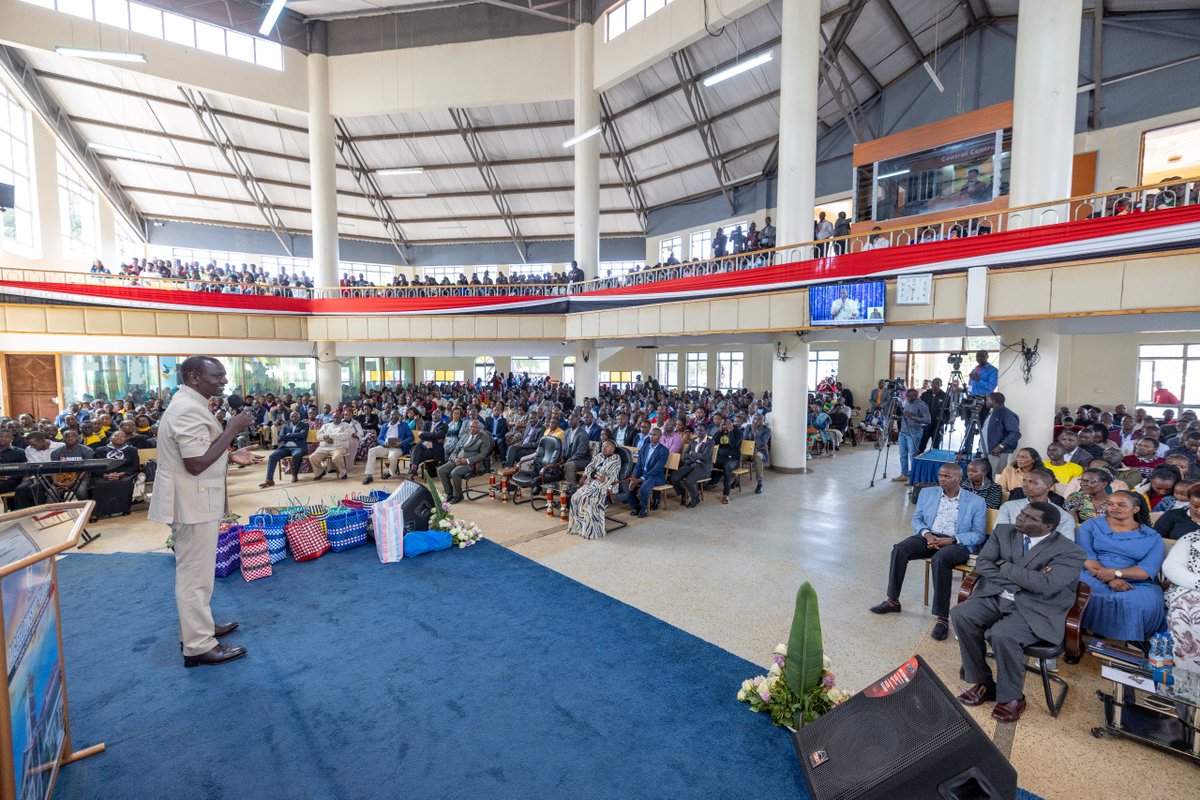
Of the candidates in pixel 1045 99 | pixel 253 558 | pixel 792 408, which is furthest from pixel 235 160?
pixel 1045 99

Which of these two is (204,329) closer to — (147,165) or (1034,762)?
(147,165)

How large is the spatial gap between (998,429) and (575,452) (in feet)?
18.7

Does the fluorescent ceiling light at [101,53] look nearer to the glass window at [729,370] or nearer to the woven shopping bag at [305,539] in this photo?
the woven shopping bag at [305,539]

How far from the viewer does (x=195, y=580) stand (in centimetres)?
337

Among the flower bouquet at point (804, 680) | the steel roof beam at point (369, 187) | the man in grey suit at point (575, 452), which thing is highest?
the steel roof beam at point (369, 187)

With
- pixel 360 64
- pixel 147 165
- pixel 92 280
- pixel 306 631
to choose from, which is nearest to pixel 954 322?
pixel 306 631

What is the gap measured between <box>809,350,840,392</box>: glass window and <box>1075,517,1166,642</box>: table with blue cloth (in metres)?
14.9

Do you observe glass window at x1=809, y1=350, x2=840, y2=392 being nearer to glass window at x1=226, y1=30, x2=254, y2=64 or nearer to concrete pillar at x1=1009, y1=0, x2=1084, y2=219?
concrete pillar at x1=1009, y1=0, x2=1084, y2=219

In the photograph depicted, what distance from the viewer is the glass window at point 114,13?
589 inches

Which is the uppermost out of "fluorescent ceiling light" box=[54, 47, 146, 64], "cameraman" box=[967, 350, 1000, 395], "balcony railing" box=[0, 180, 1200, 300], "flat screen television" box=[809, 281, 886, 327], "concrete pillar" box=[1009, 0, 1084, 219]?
"fluorescent ceiling light" box=[54, 47, 146, 64]

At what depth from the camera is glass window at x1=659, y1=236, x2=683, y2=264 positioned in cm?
2256

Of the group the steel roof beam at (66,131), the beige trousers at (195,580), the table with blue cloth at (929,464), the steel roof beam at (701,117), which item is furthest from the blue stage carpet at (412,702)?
the steel roof beam at (66,131)

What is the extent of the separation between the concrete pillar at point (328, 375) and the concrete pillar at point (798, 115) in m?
13.4

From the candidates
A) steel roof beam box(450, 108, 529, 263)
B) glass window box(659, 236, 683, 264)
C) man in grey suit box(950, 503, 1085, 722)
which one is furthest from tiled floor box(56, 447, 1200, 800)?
steel roof beam box(450, 108, 529, 263)
